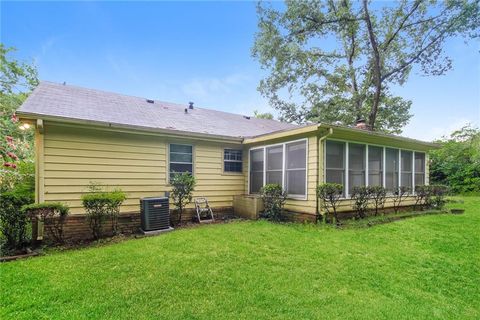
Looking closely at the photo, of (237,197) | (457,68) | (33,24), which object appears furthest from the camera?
(457,68)

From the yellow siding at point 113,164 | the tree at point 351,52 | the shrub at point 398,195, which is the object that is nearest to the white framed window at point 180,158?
the yellow siding at point 113,164

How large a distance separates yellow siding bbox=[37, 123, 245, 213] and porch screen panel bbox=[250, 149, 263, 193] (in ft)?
3.82

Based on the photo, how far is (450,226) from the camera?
6.21m

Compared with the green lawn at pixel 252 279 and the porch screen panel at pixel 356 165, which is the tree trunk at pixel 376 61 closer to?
the porch screen panel at pixel 356 165

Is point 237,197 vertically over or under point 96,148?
under

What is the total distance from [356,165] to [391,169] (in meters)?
1.82

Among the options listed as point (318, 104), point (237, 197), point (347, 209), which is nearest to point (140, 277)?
point (237, 197)

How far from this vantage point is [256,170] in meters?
8.36

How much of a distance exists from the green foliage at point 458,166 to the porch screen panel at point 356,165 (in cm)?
1082

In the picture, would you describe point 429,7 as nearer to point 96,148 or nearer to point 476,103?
point 476,103

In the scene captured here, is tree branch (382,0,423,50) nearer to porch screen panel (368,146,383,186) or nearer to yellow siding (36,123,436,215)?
porch screen panel (368,146,383,186)

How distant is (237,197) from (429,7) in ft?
47.2

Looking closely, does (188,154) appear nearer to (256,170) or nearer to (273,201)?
(256,170)

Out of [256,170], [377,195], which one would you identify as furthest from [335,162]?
[256,170]
